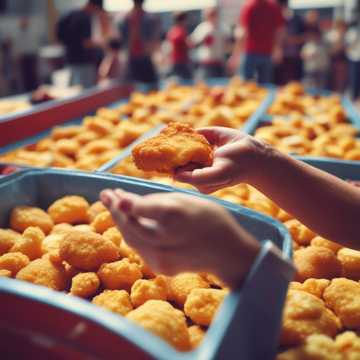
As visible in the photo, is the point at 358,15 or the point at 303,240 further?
the point at 358,15

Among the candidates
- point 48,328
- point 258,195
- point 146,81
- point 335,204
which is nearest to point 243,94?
point 146,81

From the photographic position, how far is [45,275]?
54.0 inches

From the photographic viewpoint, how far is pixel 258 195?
2045 millimetres

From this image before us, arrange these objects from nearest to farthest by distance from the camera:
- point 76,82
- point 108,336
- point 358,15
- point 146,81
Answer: point 108,336 < point 146,81 < point 76,82 < point 358,15

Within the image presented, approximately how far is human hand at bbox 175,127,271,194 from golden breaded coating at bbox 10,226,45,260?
23.0 inches

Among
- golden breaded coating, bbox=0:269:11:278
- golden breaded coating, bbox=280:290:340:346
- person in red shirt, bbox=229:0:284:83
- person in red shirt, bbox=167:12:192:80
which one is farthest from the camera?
person in red shirt, bbox=167:12:192:80

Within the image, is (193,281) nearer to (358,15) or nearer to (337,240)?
(337,240)

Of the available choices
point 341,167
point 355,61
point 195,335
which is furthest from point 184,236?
point 355,61

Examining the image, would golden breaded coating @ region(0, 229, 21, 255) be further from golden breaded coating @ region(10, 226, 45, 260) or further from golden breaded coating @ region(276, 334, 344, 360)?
golden breaded coating @ region(276, 334, 344, 360)

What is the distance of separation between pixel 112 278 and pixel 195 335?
0.35 meters

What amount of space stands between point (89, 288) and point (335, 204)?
2.62 feet

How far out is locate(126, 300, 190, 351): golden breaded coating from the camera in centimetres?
105

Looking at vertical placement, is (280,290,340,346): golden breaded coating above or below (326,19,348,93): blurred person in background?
below

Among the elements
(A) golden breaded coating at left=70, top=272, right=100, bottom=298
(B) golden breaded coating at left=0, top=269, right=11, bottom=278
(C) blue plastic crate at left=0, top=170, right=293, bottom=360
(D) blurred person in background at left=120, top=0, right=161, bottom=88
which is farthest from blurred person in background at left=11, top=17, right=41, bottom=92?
(C) blue plastic crate at left=0, top=170, right=293, bottom=360
